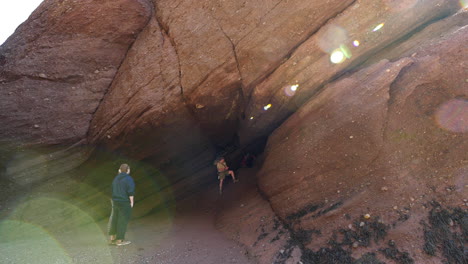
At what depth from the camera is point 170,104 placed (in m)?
8.58

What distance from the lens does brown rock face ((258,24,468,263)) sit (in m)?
5.70

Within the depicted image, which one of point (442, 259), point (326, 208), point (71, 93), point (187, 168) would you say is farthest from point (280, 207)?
point (71, 93)

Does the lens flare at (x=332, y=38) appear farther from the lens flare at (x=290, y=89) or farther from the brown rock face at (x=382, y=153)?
the lens flare at (x=290, y=89)

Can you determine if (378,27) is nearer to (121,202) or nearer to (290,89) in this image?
(290,89)

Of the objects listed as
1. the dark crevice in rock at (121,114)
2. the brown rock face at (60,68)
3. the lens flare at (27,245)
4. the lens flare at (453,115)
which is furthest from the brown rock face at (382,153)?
the brown rock face at (60,68)

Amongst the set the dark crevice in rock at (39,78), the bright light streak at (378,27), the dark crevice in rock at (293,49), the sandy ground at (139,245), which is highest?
the dark crevice in rock at (39,78)

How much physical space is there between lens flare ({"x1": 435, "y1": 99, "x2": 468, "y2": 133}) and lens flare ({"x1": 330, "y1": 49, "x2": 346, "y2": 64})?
8.71 feet

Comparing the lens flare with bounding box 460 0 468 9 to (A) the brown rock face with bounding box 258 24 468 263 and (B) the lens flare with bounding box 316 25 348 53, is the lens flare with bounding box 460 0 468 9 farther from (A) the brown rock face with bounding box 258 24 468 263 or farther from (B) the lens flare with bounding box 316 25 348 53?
(B) the lens flare with bounding box 316 25 348 53

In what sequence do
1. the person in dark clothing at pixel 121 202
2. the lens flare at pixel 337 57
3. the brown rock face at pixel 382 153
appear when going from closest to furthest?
the brown rock face at pixel 382 153 < the person in dark clothing at pixel 121 202 < the lens flare at pixel 337 57

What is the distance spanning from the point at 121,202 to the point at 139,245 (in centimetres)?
114

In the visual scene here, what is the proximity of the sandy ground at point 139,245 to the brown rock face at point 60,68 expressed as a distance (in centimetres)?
204

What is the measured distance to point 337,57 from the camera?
8086 mm

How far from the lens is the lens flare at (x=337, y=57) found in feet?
26.4

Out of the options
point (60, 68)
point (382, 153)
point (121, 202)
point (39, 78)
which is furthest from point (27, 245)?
point (382, 153)
